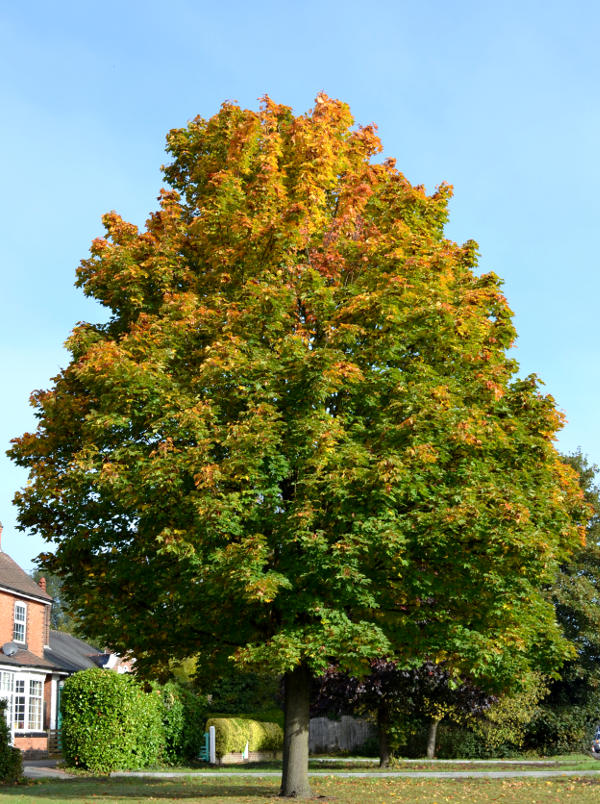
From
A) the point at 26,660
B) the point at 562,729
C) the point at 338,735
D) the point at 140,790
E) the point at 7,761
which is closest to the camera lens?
the point at 140,790

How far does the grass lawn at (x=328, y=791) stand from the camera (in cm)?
1697

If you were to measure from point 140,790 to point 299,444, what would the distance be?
9.53 meters

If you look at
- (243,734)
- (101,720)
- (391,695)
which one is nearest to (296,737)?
(391,695)

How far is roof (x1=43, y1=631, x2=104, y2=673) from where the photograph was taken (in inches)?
1719

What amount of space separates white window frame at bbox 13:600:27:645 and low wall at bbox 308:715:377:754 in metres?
14.5

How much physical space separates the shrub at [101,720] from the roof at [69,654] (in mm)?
11847

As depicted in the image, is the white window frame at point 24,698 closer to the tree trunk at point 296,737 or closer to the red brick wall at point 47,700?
the red brick wall at point 47,700

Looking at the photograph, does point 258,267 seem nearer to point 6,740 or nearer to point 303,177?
point 303,177

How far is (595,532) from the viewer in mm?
44344

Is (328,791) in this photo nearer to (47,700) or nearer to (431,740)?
(431,740)

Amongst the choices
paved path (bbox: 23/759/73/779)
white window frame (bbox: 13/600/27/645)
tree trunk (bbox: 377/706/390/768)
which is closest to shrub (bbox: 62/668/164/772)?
paved path (bbox: 23/759/73/779)

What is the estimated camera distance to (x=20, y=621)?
39281 millimetres

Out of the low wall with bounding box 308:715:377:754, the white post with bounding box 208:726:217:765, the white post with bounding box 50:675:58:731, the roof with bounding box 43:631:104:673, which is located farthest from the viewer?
the roof with bounding box 43:631:104:673

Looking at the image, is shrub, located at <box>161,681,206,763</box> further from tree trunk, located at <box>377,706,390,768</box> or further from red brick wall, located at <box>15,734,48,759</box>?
red brick wall, located at <box>15,734,48,759</box>
